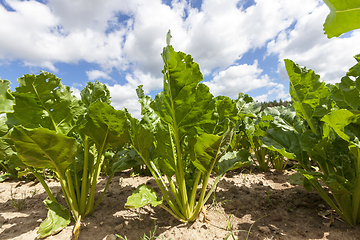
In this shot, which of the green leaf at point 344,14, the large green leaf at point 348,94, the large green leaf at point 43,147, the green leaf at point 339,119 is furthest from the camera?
the large green leaf at point 348,94

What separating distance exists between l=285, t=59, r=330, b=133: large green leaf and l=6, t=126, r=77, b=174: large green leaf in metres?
2.03

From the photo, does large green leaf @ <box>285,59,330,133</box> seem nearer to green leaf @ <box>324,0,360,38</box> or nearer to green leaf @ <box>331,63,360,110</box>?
green leaf @ <box>331,63,360,110</box>

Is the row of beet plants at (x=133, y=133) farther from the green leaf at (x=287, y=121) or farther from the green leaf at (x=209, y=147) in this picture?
the green leaf at (x=287, y=121)

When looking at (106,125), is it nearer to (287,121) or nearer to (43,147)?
(43,147)

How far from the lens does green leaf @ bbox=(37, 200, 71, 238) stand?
50.9 inches

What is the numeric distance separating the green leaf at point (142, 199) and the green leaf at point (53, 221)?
687mm

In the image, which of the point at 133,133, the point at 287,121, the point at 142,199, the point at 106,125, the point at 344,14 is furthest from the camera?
the point at 287,121

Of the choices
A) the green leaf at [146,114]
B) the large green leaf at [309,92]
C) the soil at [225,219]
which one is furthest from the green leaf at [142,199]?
the large green leaf at [309,92]

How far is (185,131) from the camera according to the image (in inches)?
56.8

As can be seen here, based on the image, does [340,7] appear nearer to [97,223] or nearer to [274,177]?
[97,223]

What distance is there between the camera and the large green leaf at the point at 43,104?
1.48 meters

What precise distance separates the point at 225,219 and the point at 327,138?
1109 mm

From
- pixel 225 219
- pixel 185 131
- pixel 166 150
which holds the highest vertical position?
pixel 185 131

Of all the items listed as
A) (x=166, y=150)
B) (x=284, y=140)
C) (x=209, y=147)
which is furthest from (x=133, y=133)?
(x=284, y=140)
